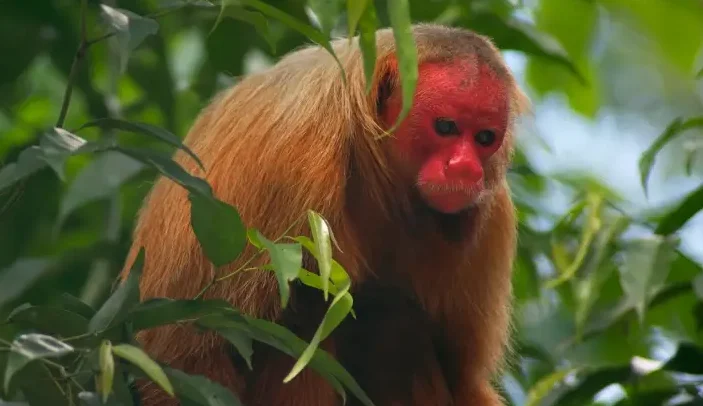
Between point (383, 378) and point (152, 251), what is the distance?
2.39 feet

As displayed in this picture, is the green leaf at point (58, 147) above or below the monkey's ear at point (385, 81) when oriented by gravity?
above

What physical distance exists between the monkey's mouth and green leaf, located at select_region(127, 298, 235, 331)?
1.05 m

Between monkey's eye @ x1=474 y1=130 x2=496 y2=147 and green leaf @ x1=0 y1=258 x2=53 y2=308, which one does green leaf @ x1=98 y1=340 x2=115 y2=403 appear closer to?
green leaf @ x1=0 y1=258 x2=53 y2=308

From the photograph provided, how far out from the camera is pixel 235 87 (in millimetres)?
3115

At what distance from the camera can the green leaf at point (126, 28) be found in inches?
78.5

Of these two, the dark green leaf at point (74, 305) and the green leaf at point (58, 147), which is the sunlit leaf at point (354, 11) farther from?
the dark green leaf at point (74, 305)

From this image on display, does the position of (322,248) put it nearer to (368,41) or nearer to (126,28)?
(368,41)

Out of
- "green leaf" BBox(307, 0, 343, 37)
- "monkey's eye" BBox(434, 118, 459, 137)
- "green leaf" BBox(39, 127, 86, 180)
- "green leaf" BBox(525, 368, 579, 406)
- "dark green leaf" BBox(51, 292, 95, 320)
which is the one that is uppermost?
"green leaf" BBox(307, 0, 343, 37)

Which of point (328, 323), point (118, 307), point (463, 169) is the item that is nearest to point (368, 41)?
point (328, 323)

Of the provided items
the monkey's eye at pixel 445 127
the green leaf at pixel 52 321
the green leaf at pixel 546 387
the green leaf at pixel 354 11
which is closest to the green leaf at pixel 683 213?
the green leaf at pixel 546 387

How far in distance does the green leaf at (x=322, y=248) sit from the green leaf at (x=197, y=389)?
24cm

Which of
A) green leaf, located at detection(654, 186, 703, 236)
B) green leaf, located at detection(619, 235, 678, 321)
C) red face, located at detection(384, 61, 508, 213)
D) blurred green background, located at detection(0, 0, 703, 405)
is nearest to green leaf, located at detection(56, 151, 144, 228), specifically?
blurred green background, located at detection(0, 0, 703, 405)

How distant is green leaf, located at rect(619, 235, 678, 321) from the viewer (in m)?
2.81

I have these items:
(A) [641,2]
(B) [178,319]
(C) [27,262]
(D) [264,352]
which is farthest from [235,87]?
(A) [641,2]
